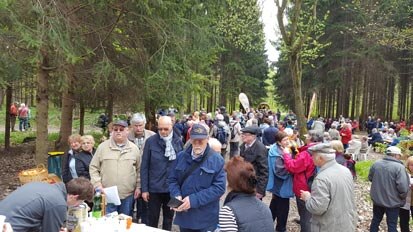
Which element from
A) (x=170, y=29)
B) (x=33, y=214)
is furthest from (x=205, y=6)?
(x=33, y=214)

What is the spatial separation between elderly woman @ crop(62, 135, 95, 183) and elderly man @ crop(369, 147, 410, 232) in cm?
438

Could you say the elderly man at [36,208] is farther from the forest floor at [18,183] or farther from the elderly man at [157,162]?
the forest floor at [18,183]

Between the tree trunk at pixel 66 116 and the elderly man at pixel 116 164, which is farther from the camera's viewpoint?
the tree trunk at pixel 66 116

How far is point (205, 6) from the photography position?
28.9 ft

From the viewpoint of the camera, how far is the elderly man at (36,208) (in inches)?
123

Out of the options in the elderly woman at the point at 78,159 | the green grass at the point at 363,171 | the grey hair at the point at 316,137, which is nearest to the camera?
the elderly woman at the point at 78,159

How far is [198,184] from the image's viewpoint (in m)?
4.27

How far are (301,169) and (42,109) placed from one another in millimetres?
5738

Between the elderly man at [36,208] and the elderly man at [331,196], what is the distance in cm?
258

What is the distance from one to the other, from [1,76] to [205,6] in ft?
14.4

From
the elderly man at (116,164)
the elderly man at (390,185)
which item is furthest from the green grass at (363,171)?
the elderly man at (116,164)

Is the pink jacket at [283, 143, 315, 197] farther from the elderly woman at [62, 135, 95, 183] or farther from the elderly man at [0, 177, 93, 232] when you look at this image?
the elderly man at [0, 177, 93, 232]

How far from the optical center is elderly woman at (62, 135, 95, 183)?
5539mm

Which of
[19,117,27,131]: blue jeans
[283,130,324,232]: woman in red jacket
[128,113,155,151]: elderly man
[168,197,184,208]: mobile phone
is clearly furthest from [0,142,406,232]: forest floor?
[19,117,27,131]: blue jeans
